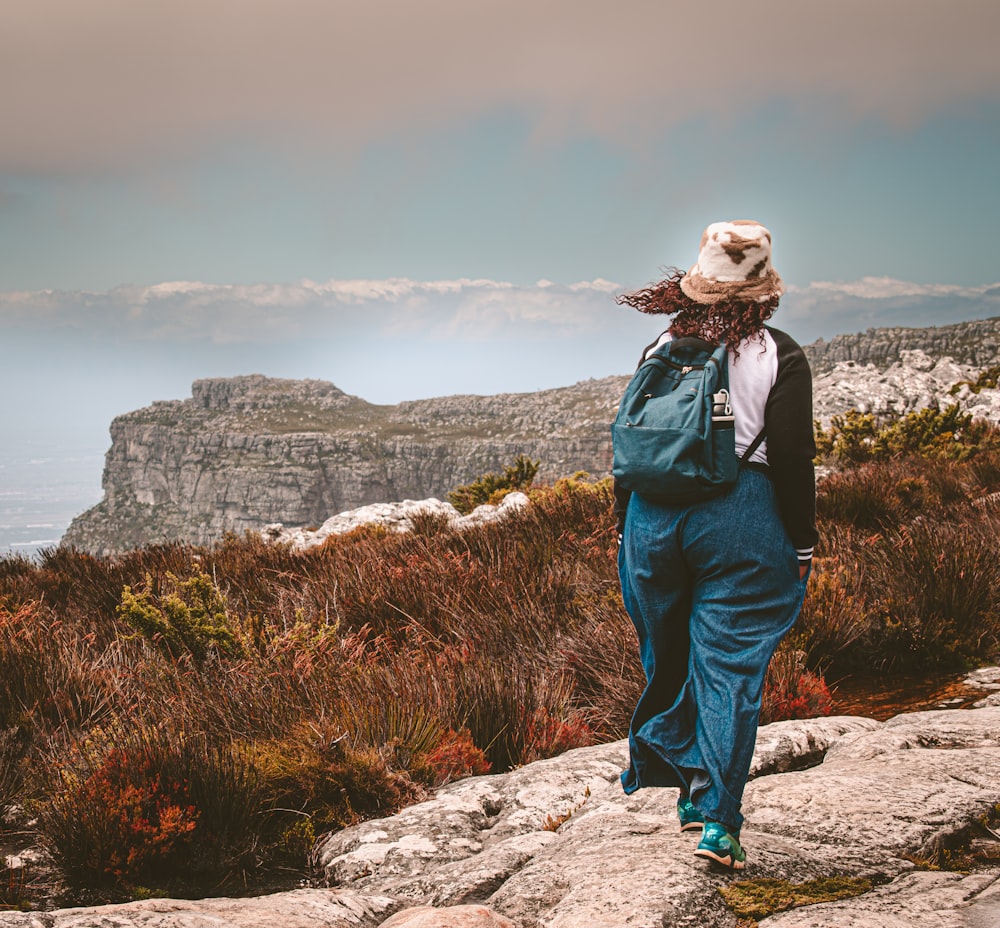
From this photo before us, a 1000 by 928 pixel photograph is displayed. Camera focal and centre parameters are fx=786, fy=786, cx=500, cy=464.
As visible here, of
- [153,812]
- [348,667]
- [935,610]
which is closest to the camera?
[153,812]

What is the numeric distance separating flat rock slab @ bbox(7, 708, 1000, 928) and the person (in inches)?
10.0

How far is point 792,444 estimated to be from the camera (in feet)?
7.92

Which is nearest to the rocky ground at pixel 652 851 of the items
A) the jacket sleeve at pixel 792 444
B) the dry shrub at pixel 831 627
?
the jacket sleeve at pixel 792 444

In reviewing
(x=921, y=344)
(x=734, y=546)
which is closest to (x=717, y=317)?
(x=734, y=546)

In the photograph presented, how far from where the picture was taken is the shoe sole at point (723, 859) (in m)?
2.30

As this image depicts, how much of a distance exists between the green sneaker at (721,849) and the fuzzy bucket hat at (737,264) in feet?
5.38

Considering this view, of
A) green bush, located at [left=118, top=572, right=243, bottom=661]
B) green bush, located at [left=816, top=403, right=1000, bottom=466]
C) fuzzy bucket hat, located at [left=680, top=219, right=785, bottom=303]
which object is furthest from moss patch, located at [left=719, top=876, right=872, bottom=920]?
green bush, located at [left=816, top=403, right=1000, bottom=466]

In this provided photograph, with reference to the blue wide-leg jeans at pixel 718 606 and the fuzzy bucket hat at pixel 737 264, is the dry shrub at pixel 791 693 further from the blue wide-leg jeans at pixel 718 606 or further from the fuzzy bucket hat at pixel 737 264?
the fuzzy bucket hat at pixel 737 264

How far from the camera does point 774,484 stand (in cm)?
248

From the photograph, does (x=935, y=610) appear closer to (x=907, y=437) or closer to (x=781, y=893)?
(x=781, y=893)

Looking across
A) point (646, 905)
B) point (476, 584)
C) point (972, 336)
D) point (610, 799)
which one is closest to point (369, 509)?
point (476, 584)

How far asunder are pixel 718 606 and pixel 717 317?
929 millimetres

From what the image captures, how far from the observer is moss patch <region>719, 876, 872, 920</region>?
2.15m

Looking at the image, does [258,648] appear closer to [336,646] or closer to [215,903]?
[336,646]
